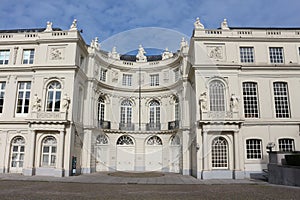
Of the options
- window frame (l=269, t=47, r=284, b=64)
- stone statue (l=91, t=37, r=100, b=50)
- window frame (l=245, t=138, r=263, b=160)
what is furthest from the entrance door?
window frame (l=269, t=47, r=284, b=64)

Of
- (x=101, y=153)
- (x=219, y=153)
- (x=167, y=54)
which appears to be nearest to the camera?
(x=219, y=153)

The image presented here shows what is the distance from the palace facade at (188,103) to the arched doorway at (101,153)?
10 centimetres

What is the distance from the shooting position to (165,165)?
923 inches

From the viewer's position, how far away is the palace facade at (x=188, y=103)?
16.8 metres

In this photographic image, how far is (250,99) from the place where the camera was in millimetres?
18391

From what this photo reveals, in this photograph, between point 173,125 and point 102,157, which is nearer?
point 102,157

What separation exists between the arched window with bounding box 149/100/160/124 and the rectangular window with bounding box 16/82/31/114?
11696 mm

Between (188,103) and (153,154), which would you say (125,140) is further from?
(188,103)

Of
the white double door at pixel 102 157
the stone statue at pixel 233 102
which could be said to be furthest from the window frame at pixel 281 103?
the white double door at pixel 102 157

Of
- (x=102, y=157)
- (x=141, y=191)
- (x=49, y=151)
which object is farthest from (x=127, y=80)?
(x=141, y=191)

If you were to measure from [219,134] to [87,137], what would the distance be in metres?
10.9

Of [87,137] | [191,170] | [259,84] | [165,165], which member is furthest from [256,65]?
[87,137]

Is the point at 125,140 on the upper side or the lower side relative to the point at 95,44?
lower

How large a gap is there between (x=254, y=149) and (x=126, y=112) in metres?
13.0
